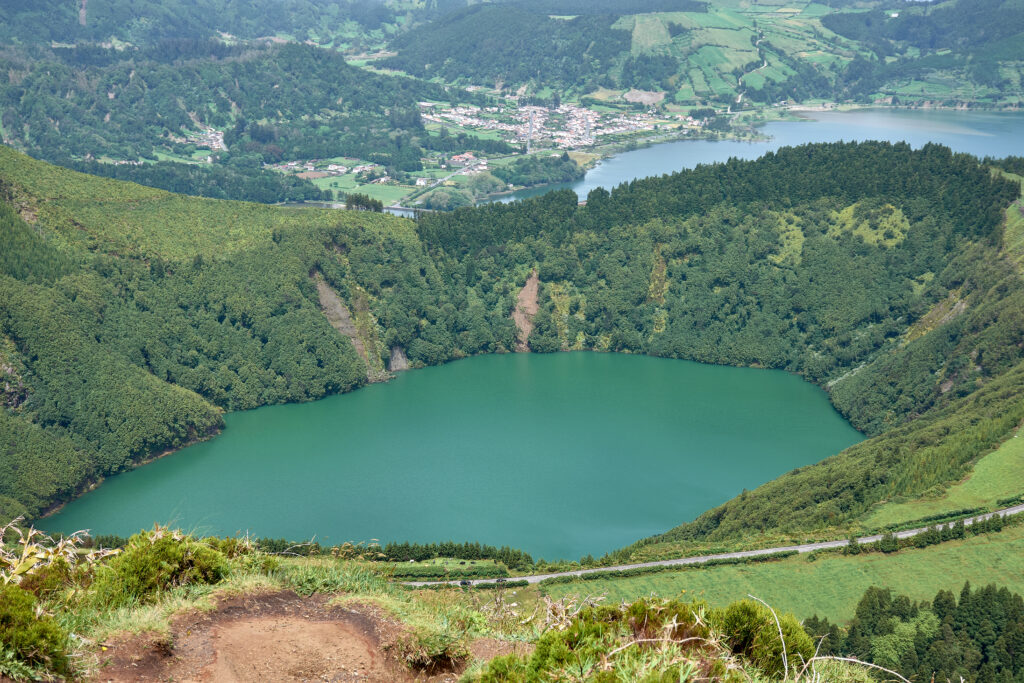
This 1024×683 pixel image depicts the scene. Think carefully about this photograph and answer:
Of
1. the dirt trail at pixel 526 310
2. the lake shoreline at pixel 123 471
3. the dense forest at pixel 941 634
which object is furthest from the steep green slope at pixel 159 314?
the dense forest at pixel 941 634

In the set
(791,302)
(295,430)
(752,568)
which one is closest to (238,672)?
(752,568)

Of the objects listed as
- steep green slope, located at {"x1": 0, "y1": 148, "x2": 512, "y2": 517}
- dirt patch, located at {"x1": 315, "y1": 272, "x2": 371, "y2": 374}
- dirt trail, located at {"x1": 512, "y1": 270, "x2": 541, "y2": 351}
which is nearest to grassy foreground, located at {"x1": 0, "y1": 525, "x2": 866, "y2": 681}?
steep green slope, located at {"x1": 0, "y1": 148, "x2": 512, "y2": 517}

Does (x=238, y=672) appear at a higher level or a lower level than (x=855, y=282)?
higher

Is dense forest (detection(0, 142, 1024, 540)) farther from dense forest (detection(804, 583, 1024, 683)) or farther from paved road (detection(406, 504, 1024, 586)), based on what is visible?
dense forest (detection(804, 583, 1024, 683))

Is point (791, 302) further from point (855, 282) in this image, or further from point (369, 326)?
point (369, 326)

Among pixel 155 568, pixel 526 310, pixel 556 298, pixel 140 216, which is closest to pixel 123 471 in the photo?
pixel 140 216

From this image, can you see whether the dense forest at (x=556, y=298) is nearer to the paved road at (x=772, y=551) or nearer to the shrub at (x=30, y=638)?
the paved road at (x=772, y=551)

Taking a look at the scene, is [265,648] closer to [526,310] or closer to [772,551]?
[772,551]
